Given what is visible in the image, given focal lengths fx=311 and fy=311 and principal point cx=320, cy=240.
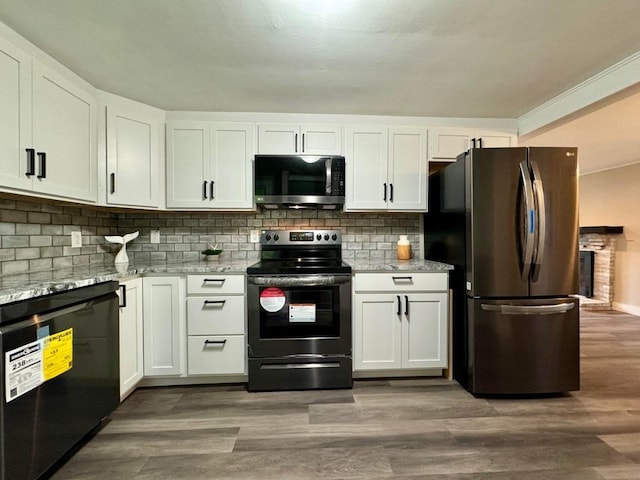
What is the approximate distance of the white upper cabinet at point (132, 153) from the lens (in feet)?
7.26

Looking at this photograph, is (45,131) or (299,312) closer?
(45,131)

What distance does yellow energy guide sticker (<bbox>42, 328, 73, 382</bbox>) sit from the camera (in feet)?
4.47

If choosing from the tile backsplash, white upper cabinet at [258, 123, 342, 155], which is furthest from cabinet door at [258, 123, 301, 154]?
the tile backsplash

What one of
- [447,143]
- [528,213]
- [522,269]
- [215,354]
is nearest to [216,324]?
[215,354]

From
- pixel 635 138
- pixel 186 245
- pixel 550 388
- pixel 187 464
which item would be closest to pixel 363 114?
pixel 186 245

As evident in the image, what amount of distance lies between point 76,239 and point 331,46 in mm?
2240

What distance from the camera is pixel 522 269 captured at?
2.07 meters

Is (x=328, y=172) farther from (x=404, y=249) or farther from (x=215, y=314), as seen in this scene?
(x=215, y=314)

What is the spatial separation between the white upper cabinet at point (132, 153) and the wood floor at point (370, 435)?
1.47m

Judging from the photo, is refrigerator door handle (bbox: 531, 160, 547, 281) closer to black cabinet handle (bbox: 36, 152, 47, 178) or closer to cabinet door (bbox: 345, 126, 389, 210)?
cabinet door (bbox: 345, 126, 389, 210)

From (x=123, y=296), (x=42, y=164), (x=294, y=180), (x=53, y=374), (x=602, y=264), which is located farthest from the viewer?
(x=602, y=264)

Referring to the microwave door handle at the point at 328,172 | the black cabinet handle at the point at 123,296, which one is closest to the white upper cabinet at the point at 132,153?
the black cabinet handle at the point at 123,296

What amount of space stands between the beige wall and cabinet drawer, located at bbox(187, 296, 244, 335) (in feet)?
18.3

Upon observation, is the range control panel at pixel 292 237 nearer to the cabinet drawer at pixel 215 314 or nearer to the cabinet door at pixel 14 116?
the cabinet drawer at pixel 215 314
